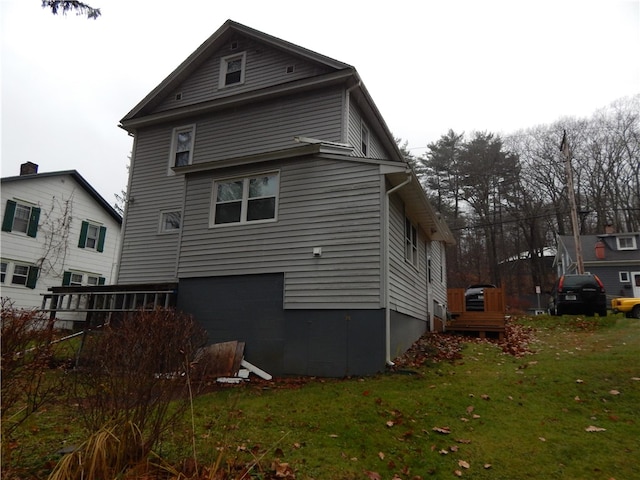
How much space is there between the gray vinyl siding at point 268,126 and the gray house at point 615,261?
76.4 feet

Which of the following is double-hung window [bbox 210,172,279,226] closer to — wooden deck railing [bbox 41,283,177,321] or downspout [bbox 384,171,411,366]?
wooden deck railing [bbox 41,283,177,321]

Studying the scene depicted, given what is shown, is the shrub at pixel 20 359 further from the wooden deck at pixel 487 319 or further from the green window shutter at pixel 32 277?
the green window shutter at pixel 32 277

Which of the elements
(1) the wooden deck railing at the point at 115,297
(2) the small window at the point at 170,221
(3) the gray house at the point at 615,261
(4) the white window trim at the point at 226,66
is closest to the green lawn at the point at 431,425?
(1) the wooden deck railing at the point at 115,297

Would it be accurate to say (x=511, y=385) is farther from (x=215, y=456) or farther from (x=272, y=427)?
(x=215, y=456)

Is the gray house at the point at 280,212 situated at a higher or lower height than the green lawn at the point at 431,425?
higher

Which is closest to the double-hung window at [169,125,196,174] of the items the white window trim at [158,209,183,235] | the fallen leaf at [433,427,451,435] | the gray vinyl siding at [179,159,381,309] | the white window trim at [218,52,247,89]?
the white window trim at [158,209,183,235]

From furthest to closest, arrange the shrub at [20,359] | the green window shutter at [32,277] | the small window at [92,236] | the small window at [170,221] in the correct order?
the small window at [92,236] < the green window shutter at [32,277] < the small window at [170,221] < the shrub at [20,359]

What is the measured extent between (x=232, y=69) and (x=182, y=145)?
9.89ft

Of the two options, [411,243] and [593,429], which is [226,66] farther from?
[593,429]

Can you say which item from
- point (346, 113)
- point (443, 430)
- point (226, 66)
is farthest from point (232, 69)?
point (443, 430)

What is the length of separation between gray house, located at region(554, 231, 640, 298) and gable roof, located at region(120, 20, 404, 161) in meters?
20.1

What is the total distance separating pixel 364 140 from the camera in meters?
12.9

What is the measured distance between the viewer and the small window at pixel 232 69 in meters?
13.5

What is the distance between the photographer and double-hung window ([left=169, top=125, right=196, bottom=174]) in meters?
13.7
